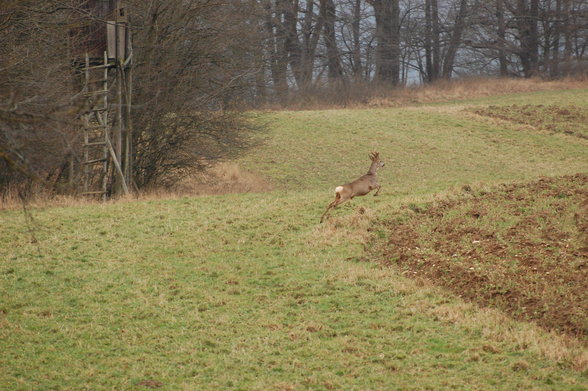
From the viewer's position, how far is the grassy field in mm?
8758

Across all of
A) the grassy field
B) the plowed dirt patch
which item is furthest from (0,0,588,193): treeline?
the plowed dirt patch

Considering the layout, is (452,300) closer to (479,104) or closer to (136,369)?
(136,369)

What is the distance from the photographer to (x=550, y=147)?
32.9 metres

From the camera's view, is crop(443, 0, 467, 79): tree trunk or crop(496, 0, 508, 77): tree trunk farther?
crop(443, 0, 467, 79): tree trunk

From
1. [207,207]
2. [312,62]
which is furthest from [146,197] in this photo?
[312,62]

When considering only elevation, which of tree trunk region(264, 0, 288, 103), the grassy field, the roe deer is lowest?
the grassy field

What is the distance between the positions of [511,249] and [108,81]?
41.8ft

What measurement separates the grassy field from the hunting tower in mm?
2607

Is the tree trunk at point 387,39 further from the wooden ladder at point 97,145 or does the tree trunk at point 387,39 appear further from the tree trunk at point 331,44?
the wooden ladder at point 97,145

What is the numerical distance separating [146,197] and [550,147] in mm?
20149

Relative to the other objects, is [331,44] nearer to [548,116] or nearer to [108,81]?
[548,116]

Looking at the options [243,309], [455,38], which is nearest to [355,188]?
[243,309]

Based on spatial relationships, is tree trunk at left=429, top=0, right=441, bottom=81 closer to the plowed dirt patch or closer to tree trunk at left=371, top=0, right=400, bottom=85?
tree trunk at left=371, top=0, right=400, bottom=85

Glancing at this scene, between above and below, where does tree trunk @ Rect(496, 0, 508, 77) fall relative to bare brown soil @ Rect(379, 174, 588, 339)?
above
